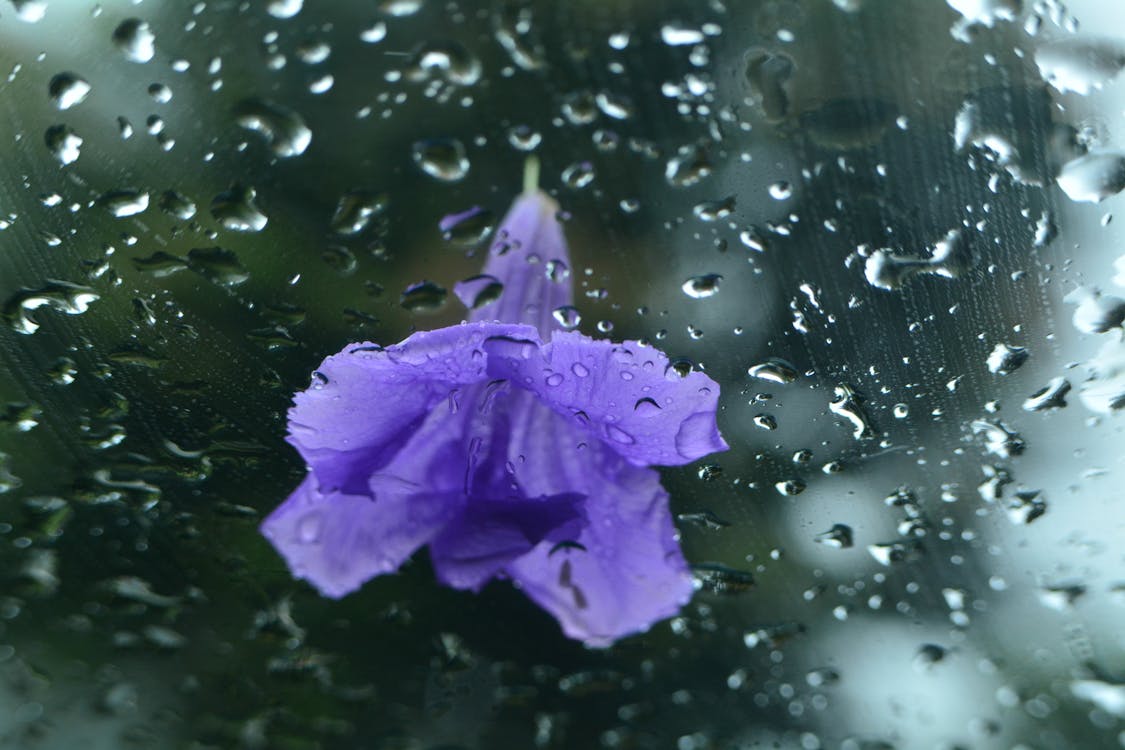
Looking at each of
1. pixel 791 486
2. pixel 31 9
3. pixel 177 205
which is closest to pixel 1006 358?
pixel 791 486

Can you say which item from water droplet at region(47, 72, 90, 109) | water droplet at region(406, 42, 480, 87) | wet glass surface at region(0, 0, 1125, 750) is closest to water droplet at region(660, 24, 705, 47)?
wet glass surface at region(0, 0, 1125, 750)

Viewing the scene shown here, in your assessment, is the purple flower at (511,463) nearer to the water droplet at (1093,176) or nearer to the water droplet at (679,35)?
the water droplet at (679,35)

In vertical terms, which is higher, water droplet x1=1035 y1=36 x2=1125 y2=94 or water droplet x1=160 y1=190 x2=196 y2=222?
water droplet x1=1035 y1=36 x2=1125 y2=94

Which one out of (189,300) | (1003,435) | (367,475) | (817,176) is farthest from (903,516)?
(189,300)

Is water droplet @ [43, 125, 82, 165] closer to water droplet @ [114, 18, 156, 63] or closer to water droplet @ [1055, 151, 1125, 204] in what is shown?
water droplet @ [114, 18, 156, 63]

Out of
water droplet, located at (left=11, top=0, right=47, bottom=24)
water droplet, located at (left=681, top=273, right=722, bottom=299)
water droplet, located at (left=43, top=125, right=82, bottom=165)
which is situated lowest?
water droplet, located at (left=681, top=273, right=722, bottom=299)

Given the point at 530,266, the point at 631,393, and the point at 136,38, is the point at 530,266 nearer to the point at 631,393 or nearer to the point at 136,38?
the point at 631,393

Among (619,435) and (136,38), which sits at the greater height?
(136,38)
